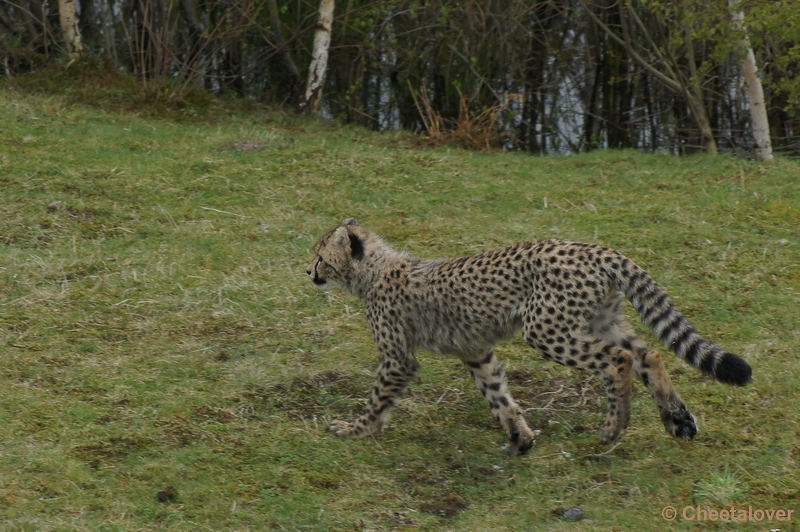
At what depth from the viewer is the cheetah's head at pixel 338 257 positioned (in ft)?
20.1

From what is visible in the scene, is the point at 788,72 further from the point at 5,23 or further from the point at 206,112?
the point at 5,23

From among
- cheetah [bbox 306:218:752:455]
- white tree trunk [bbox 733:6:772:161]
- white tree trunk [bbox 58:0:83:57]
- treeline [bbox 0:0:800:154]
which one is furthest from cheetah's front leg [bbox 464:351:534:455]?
white tree trunk [bbox 58:0:83:57]

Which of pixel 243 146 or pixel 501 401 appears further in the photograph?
pixel 243 146

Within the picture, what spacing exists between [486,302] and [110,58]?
29.0 ft

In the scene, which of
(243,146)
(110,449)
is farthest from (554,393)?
(243,146)

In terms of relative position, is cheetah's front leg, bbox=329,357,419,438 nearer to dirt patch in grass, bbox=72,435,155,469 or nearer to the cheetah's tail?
dirt patch in grass, bbox=72,435,155,469

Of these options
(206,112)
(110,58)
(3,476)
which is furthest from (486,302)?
(110,58)

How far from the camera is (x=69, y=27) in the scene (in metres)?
12.4

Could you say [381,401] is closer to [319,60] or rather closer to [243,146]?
[243,146]

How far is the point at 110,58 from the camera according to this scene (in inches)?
502

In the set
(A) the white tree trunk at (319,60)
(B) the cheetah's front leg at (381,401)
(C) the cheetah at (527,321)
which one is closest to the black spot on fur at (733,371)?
(C) the cheetah at (527,321)

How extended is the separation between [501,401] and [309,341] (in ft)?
5.15

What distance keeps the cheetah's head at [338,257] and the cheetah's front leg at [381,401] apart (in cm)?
78

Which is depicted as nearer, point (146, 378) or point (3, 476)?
point (3, 476)
